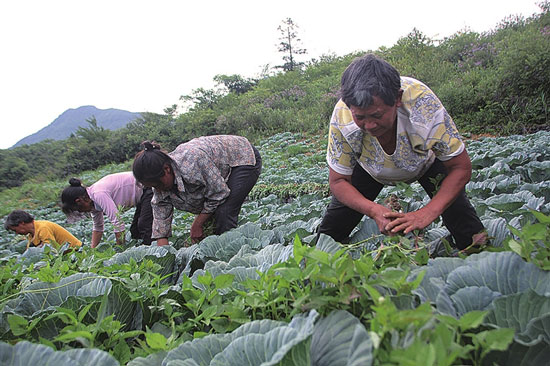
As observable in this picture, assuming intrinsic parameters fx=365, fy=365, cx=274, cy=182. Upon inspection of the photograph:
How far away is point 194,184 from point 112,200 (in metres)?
1.48

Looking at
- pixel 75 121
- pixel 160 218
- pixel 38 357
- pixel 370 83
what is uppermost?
pixel 75 121

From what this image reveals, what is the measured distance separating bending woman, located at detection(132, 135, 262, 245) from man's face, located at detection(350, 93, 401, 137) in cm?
185

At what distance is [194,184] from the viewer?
321 centimetres

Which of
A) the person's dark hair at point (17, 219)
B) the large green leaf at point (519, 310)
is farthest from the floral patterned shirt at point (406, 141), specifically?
the person's dark hair at point (17, 219)

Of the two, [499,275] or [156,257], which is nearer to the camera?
[499,275]

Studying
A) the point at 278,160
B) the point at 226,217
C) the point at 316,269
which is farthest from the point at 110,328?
the point at 278,160

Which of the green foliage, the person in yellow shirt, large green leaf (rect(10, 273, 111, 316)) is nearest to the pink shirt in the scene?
the person in yellow shirt

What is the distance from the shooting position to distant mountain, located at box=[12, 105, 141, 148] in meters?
64.1

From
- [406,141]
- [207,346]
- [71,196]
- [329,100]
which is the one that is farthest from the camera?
[329,100]

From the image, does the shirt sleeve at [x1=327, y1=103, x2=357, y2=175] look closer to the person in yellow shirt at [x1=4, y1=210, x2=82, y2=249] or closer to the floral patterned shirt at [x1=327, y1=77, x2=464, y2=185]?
the floral patterned shirt at [x1=327, y1=77, x2=464, y2=185]

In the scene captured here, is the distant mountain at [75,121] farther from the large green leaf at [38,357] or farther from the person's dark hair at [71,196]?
the large green leaf at [38,357]

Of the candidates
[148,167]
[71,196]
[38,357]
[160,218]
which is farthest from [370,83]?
[71,196]

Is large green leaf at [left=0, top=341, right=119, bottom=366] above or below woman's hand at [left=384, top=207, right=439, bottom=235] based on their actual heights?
above

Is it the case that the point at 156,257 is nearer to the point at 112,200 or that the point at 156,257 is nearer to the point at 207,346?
the point at 207,346
